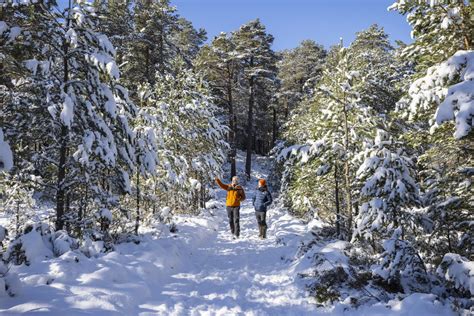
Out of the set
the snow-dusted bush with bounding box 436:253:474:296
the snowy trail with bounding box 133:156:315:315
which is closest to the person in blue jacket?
the snowy trail with bounding box 133:156:315:315

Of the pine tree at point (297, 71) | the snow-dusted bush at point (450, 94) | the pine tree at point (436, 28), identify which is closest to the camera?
the snow-dusted bush at point (450, 94)

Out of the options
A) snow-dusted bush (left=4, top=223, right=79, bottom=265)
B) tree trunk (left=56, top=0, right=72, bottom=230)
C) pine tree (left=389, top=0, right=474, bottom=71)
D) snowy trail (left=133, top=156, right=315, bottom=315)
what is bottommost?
snowy trail (left=133, top=156, right=315, bottom=315)

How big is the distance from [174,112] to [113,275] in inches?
421

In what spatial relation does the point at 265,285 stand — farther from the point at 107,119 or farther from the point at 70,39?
the point at 70,39

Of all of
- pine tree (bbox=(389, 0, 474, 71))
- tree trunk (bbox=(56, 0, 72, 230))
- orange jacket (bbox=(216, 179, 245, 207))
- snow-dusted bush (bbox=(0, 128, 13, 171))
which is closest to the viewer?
snow-dusted bush (bbox=(0, 128, 13, 171))

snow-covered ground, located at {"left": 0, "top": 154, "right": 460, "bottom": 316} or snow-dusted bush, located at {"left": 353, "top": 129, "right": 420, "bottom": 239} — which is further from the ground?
snow-dusted bush, located at {"left": 353, "top": 129, "right": 420, "bottom": 239}

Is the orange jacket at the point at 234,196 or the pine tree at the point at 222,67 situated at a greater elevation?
the pine tree at the point at 222,67

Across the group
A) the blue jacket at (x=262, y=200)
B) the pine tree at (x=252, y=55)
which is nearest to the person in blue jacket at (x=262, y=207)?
the blue jacket at (x=262, y=200)

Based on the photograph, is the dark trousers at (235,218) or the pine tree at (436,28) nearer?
the pine tree at (436,28)

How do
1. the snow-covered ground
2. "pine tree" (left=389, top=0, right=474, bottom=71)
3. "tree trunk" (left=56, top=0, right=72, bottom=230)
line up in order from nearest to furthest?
the snow-covered ground
"pine tree" (left=389, top=0, right=474, bottom=71)
"tree trunk" (left=56, top=0, right=72, bottom=230)

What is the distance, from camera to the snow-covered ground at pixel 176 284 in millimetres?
4809

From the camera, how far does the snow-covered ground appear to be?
4.81m

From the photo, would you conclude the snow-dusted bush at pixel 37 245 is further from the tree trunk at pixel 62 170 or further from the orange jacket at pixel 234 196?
the orange jacket at pixel 234 196

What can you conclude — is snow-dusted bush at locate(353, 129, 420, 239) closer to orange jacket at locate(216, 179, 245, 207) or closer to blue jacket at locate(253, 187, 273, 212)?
blue jacket at locate(253, 187, 273, 212)
